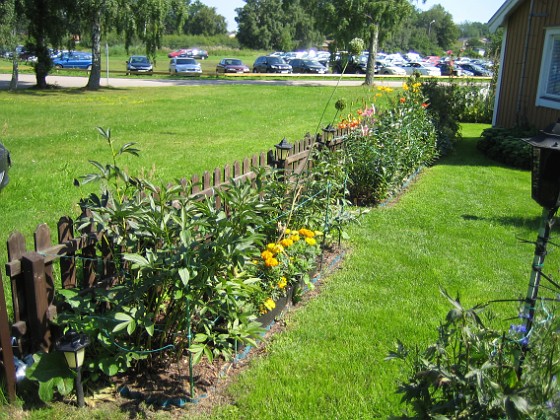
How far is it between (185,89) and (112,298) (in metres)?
23.0

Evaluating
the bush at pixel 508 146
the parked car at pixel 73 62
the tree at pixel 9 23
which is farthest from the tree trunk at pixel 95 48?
the parked car at pixel 73 62

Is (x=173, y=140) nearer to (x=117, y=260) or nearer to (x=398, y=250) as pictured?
(x=398, y=250)

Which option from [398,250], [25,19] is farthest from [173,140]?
[25,19]

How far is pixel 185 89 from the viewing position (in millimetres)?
25125

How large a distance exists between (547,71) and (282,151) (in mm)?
7869

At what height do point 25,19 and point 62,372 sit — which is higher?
point 25,19

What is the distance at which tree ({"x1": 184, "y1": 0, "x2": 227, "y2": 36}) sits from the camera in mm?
93375

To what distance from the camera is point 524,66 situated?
11.7 metres

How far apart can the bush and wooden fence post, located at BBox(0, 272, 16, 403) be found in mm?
9486

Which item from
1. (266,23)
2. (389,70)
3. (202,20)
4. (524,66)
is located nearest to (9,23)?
(524,66)

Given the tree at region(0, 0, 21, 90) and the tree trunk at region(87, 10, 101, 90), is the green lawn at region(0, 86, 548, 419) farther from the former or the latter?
the tree trunk at region(87, 10, 101, 90)

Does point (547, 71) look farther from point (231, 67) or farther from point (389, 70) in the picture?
point (389, 70)

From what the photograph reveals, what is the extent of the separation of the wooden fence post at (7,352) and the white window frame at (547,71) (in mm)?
10564

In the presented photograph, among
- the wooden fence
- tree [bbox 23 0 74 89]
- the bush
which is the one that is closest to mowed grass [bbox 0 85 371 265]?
the wooden fence
